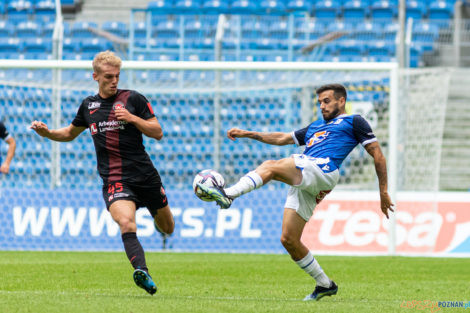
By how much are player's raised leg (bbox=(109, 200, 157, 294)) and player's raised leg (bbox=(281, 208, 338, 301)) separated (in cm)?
138

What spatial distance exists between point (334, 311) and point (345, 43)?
37.0ft

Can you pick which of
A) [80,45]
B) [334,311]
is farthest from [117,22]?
[334,311]

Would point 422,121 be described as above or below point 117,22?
below

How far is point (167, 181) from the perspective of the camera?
44.1 ft

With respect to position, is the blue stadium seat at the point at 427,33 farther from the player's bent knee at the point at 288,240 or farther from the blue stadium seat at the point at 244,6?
the player's bent knee at the point at 288,240

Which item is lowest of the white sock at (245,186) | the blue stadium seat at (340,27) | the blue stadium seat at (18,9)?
the white sock at (245,186)

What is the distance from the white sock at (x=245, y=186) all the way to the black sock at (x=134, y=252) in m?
0.90

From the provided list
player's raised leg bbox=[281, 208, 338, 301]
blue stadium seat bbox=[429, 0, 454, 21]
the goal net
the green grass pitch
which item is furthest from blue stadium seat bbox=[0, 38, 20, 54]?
player's raised leg bbox=[281, 208, 338, 301]

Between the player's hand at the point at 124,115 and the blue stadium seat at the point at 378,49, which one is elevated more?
the blue stadium seat at the point at 378,49

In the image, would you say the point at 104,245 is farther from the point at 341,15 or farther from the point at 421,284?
the point at 341,15

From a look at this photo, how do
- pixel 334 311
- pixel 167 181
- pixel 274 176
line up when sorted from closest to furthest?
1. pixel 334 311
2. pixel 274 176
3. pixel 167 181

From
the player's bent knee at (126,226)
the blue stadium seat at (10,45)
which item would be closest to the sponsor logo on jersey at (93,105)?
the player's bent knee at (126,226)

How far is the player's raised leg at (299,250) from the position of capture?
688 cm

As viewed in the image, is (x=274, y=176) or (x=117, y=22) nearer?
(x=274, y=176)
